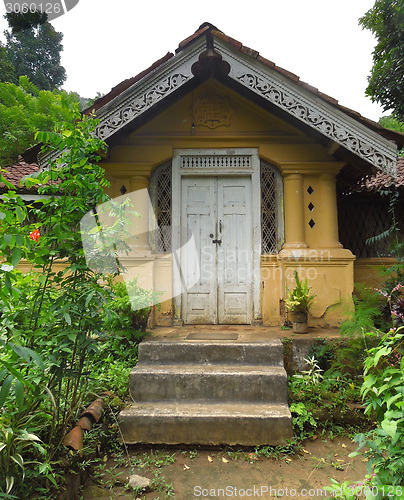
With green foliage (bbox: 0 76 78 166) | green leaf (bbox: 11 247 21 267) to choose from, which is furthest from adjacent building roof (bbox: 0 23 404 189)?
green foliage (bbox: 0 76 78 166)

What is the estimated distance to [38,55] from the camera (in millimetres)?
22422

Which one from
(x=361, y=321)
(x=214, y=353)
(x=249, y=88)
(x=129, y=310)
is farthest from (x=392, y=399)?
(x=249, y=88)

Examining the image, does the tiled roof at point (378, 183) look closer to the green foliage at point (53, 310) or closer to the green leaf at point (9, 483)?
the green foliage at point (53, 310)

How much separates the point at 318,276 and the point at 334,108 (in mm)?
2476

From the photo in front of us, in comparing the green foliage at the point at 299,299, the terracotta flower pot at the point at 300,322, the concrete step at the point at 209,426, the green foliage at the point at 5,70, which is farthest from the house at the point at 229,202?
the green foliage at the point at 5,70

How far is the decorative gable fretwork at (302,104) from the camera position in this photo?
4.42 m

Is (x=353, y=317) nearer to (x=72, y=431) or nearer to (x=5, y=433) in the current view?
(x=72, y=431)

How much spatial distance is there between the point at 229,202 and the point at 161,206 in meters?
1.17

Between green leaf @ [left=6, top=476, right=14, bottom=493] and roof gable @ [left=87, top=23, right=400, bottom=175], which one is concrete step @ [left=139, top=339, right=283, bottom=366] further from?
roof gable @ [left=87, top=23, right=400, bottom=175]

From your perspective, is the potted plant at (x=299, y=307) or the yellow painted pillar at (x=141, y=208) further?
the yellow painted pillar at (x=141, y=208)

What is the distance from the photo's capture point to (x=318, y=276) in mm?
5137

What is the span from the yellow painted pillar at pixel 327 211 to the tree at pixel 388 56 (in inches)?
109

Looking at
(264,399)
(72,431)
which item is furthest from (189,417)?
(72,431)

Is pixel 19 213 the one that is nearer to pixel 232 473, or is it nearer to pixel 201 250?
pixel 232 473
